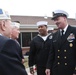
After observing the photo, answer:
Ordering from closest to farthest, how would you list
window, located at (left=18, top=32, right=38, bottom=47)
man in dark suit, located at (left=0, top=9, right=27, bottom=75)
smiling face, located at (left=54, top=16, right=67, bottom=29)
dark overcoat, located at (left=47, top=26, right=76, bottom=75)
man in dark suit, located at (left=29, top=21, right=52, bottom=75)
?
man in dark suit, located at (left=0, top=9, right=27, bottom=75) → dark overcoat, located at (left=47, top=26, right=76, bottom=75) → smiling face, located at (left=54, top=16, right=67, bottom=29) → man in dark suit, located at (left=29, top=21, right=52, bottom=75) → window, located at (left=18, top=32, right=38, bottom=47)

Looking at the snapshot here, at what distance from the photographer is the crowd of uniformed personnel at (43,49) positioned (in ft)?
7.64

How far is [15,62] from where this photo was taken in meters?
2.35

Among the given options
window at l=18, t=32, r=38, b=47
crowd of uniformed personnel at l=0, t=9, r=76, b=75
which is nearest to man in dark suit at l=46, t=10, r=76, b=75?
crowd of uniformed personnel at l=0, t=9, r=76, b=75

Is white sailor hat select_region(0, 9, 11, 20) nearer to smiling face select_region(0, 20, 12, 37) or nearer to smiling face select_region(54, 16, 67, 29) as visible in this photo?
smiling face select_region(0, 20, 12, 37)

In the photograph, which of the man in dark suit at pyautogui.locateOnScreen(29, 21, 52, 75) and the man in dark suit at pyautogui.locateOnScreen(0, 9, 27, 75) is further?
the man in dark suit at pyautogui.locateOnScreen(29, 21, 52, 75)

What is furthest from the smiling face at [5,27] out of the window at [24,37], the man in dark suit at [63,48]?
the window at [24,37]

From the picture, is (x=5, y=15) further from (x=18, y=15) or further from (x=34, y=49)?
(x=18, y=15)

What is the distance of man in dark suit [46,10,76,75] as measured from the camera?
487 cm

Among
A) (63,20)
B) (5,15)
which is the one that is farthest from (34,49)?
(5,15)

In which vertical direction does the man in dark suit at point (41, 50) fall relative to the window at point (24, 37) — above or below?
above

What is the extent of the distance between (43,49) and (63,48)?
55.1 inches

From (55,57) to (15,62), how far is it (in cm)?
294

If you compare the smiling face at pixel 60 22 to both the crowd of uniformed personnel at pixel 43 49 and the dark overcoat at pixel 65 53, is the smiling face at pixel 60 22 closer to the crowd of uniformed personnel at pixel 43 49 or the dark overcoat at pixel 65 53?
the crowd of uniformed personnel at pixel 43 49

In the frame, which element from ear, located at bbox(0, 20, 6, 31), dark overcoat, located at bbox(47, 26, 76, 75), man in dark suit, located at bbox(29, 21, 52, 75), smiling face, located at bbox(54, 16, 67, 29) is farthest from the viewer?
man in dark suit, located at bbox(29, 21, 52, 75)
